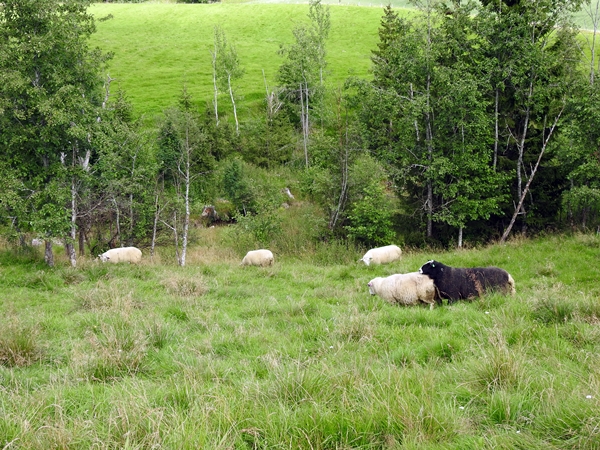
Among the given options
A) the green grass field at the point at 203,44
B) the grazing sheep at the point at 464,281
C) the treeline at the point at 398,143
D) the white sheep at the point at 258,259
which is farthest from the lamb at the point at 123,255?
the green grass field at the point at 203,44

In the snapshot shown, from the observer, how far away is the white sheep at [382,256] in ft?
54.4

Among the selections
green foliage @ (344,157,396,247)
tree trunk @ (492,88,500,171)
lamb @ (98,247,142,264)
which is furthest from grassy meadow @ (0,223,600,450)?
tree trunk @ (492,88,500,171)

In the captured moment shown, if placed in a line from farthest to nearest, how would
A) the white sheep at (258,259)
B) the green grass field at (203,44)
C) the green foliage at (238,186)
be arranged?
1. the green grass field at (203,44)
2. the green foliage at (238,186)
3. the white sheep at (258,259)

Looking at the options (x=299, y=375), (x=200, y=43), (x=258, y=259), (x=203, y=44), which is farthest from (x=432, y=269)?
(x=200, y=43)

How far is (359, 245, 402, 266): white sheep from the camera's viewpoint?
54.4 ft

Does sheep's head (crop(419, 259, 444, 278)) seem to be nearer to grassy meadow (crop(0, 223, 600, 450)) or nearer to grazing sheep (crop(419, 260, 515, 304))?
grazing sheep (crop(419, 260, 515, 304))

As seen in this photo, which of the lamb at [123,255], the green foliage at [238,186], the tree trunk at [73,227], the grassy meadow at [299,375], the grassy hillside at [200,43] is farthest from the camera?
the grassy hillside at [200,43]

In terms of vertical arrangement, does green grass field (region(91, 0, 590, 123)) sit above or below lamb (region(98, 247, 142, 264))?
above

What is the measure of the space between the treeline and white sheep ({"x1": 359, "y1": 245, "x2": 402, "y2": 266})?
3.18m

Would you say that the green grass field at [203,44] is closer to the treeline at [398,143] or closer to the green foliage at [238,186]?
the green foliage at [238,186]

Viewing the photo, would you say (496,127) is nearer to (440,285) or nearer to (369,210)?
(369,210)

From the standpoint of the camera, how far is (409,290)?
8836 millimetres

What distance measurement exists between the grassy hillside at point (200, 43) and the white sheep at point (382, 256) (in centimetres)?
3962

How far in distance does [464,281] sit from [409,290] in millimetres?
1219
